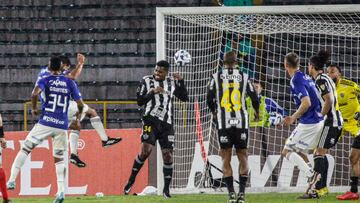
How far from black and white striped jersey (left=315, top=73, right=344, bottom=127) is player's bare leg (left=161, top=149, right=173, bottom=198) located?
2280 millimetres

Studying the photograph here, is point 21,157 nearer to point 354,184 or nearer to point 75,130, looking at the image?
point 75,130

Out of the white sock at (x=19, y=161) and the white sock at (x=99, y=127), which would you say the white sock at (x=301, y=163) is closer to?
the white sock at (x=19, y=161)

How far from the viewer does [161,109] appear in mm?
16781

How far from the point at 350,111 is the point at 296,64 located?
211 centimetres

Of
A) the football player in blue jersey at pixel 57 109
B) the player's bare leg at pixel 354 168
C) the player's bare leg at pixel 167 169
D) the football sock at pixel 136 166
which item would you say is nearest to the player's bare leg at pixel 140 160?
the football sock at pixel 136 166

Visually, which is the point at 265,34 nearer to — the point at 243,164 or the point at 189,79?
the point at 189,79

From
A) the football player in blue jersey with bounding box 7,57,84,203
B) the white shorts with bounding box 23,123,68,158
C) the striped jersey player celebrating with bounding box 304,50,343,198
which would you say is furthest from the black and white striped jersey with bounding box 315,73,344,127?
the white shorts with bounding box 23,123,68,158

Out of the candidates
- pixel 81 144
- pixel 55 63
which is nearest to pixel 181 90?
pixel 55 63

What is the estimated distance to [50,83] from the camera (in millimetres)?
14648

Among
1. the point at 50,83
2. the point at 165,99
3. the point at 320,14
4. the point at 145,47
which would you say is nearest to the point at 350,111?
the point at 320,14

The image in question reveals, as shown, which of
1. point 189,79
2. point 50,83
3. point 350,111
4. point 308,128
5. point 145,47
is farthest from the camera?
point 145,47

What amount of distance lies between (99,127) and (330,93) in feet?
15.0

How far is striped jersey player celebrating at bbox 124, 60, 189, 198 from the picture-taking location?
1658 centimetres

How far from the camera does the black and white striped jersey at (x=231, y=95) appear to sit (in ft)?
47.7
